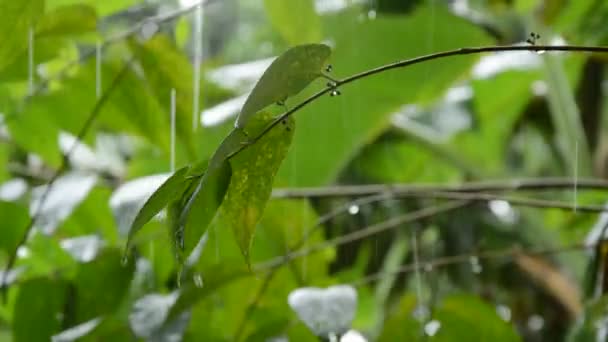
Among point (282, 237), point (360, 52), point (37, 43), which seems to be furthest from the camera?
point (360, 52)

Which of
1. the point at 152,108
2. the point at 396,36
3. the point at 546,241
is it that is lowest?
the point at 546,241

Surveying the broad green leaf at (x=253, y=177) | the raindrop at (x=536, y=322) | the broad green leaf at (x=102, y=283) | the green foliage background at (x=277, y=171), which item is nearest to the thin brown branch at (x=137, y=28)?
the green foliage background at (x=277, y=171)

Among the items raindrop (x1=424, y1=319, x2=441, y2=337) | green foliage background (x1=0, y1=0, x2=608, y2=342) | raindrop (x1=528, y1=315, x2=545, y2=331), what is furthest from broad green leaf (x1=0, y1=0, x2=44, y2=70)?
raindrop (x1=528, y1=315, x2=545, y2=331)

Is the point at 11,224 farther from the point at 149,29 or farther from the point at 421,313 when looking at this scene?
the point at 421,313

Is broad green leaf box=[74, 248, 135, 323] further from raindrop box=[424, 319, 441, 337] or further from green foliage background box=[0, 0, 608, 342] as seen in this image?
raindrop box=[424, 319, 441, 337]

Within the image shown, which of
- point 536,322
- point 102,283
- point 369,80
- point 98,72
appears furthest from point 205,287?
point 536,322

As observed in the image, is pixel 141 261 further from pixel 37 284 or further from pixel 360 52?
pixel 360 52

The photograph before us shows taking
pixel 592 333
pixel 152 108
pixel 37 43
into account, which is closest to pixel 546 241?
pixel 592 333
